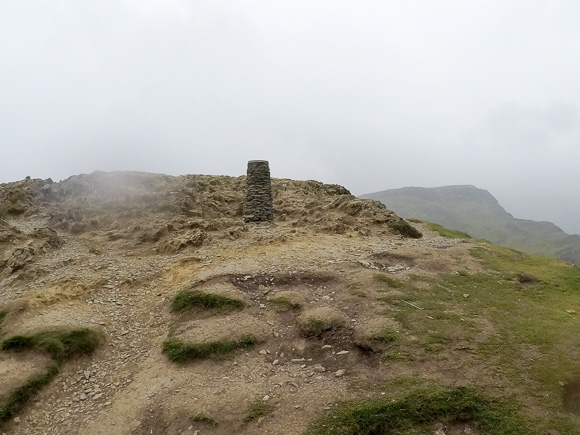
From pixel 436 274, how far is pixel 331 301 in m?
6.93

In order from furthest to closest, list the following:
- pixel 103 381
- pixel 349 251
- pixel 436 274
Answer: pixel 349 251 < pixel 436 274 < pixel 103 381

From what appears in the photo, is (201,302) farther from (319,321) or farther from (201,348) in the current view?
(319,321)

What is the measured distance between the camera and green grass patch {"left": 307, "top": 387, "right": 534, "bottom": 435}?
1345 cm

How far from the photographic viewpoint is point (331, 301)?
21203mm

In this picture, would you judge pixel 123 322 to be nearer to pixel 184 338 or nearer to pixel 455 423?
pixel 184 338

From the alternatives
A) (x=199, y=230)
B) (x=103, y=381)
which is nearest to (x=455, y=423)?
(x=103, y=381)

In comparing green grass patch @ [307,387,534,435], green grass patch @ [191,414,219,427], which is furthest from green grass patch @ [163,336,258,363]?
green grass patch @ [307,387,534,435]

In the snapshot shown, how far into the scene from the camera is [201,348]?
1800 cm

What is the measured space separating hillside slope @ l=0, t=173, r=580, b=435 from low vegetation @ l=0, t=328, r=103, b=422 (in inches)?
2.6

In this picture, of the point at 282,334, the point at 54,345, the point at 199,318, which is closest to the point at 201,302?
the point at 199,318

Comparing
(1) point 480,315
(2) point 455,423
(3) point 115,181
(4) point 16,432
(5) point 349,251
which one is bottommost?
(4) point 16,432

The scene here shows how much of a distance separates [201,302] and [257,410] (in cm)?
783

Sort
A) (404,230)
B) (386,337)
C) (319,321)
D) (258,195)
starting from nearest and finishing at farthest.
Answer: (386,337)
(319,321)
(404,230)
(258,195)

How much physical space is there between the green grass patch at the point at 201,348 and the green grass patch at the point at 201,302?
8.59 ft
